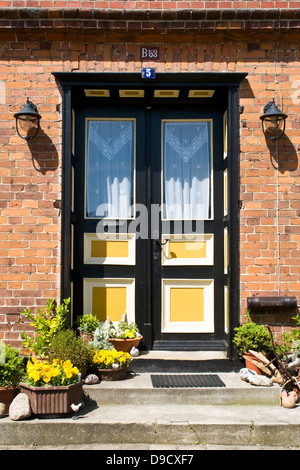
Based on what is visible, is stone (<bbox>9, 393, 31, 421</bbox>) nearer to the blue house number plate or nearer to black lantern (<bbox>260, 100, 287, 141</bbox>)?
the blue house number plate

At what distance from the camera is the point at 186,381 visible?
491 cm

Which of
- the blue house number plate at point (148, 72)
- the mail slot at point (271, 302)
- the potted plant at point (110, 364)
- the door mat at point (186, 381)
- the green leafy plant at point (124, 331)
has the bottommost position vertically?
the door mat at point (186, 381)

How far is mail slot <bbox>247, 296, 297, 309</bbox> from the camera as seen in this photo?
17.3 feet

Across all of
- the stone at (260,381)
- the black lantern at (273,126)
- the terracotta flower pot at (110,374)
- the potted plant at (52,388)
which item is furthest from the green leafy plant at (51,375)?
the black lantern at (273,126)

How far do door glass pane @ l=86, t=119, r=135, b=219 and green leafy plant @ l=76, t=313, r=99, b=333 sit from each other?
123 cm

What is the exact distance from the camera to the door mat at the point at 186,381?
15.7 feet

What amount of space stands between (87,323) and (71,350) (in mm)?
762

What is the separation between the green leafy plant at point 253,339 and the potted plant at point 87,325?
1525mm

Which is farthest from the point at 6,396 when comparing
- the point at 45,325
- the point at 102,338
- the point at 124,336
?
the point at 124,336

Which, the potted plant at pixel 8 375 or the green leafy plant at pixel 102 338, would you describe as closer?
the potted plant at pixel 8 375

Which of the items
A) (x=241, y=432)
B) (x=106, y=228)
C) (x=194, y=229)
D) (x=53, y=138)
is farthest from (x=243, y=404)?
(x=53, y=138)

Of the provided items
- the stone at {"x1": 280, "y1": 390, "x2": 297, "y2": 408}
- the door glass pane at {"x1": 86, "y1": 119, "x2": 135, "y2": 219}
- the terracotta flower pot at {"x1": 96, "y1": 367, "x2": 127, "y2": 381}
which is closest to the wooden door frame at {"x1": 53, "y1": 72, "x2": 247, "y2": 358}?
the door glass pane at {"x1": 86, "y1": 119, "x2": 135, "y2": 219}

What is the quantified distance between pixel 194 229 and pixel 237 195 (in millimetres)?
736

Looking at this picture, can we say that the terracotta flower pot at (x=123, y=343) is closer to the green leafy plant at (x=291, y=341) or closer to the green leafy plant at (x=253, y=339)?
the green leafy plant at (x=253, y=339)
